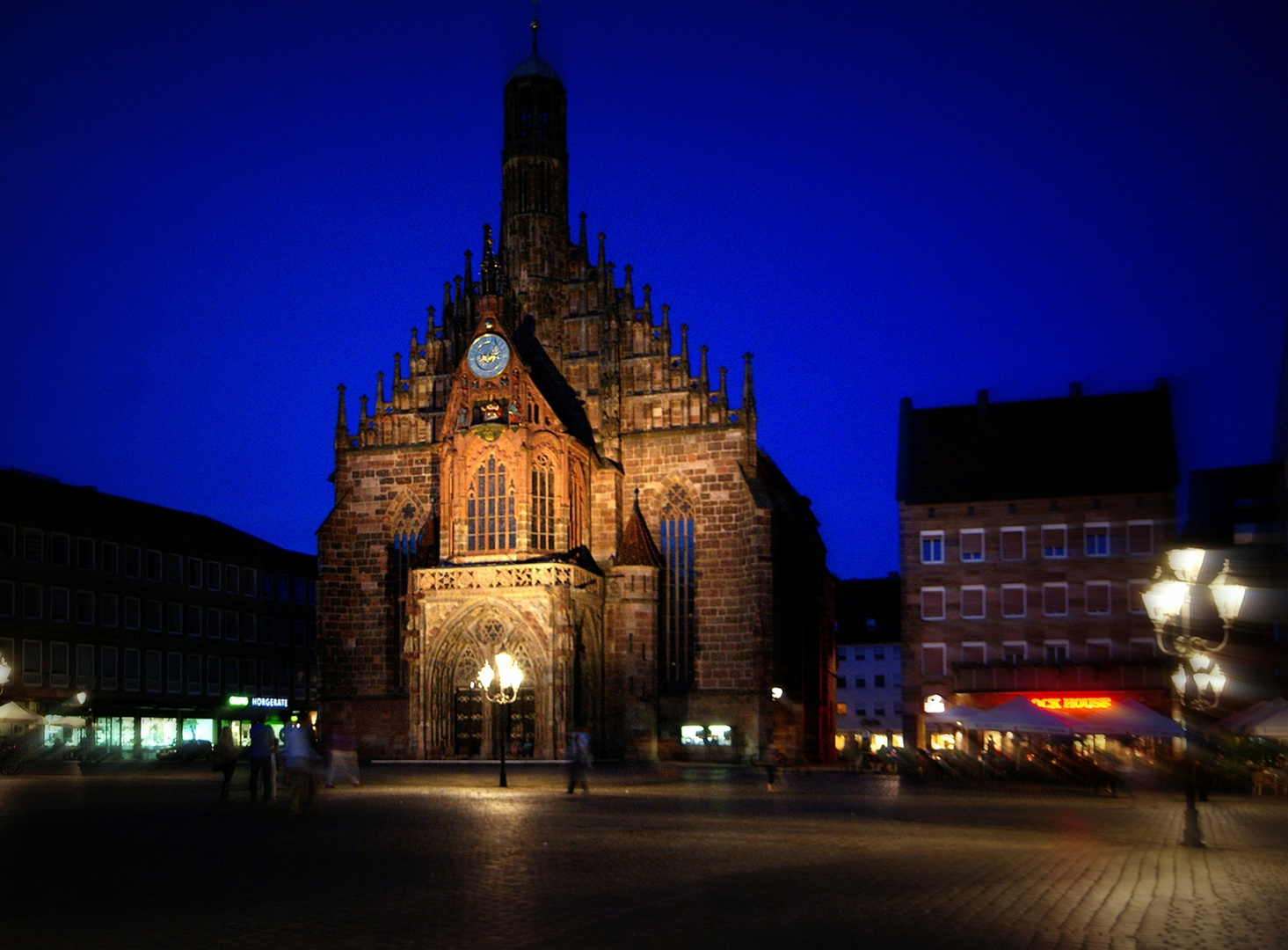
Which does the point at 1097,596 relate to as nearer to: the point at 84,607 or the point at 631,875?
the point at 631,875

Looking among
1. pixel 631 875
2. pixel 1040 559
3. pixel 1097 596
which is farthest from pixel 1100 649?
pixel 631 875

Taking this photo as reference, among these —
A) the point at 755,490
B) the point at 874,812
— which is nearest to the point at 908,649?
the point at 755,490

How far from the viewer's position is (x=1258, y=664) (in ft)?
187

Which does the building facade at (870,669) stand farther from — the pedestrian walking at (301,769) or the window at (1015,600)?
the pedestrian walking at (301,769)

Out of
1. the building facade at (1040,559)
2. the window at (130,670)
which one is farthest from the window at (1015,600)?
the window at (130,670)

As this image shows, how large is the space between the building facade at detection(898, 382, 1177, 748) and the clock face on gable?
20.0 m

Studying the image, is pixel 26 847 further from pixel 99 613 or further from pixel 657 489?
pixel 99 613

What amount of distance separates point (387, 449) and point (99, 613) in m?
26.7

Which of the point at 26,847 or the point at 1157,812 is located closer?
the point at 26,847

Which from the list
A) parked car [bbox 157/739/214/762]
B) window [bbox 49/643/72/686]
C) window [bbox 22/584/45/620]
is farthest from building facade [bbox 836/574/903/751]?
window [bbox 22/584/45/620]

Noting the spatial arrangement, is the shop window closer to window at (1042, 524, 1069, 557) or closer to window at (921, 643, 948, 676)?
window at (1042, 524, 1069, 557)

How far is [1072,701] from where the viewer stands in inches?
2272

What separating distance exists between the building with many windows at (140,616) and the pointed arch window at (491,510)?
24468 millimetres

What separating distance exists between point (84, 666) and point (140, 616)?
5089mm
